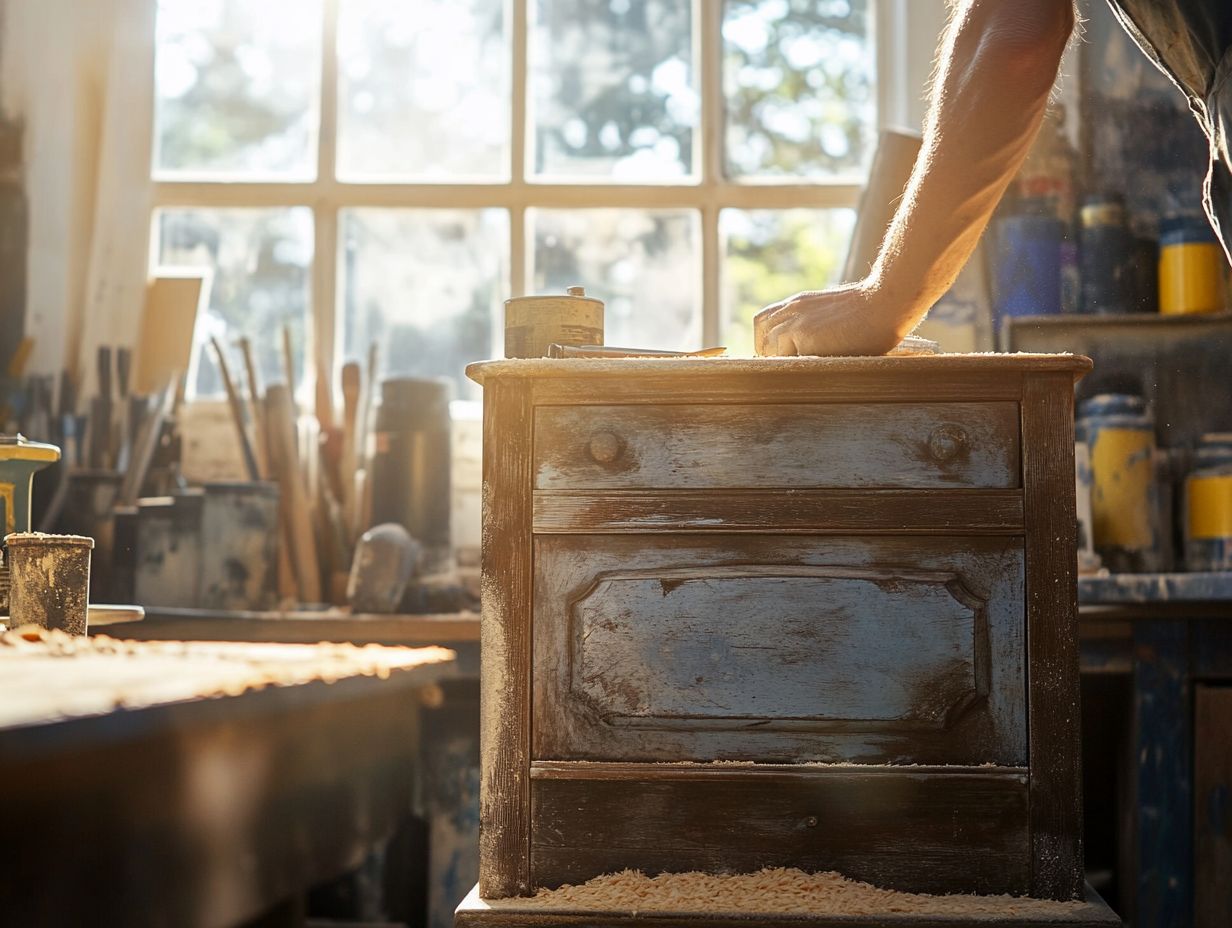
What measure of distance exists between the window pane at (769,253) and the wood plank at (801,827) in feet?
5.69

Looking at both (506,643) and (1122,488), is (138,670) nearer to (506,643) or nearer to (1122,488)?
(506,643)

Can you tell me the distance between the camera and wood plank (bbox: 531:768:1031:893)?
4.16ft

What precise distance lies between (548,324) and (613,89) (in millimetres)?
1655

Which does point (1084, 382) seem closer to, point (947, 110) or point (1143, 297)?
point (1143, 297)

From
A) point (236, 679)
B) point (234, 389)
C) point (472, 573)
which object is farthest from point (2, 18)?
point (236, 679)

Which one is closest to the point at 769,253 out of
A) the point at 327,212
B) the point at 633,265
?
the point at 633,265

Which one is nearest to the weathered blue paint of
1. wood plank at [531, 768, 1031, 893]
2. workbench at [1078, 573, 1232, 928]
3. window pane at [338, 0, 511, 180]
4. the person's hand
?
workbench at [1078, 573, 1232, 928]

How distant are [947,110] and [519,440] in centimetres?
59

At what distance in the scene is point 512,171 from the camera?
292 cm

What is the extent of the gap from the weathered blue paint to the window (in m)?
Answer: 1.22

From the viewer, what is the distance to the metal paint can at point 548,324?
57.4 inches

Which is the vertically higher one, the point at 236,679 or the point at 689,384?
the point at 689,384

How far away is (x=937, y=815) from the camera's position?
1271mm

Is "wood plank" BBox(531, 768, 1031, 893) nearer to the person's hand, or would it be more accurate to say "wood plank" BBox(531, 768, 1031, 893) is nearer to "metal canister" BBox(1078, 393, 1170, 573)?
the person's hand
